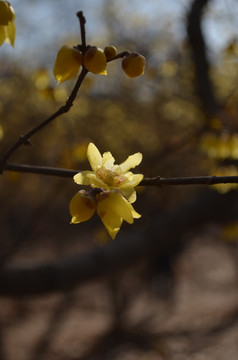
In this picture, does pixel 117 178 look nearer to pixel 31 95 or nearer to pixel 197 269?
pixel 31 95

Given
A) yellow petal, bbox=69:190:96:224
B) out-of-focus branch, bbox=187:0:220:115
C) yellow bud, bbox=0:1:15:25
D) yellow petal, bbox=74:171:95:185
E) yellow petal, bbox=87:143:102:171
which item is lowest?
yellow petal, bbox=69:190:96:224

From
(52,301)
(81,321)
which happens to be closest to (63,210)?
(52,301)

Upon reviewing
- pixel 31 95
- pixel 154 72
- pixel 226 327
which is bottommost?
pixel 226 327

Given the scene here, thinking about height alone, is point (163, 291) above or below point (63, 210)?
below

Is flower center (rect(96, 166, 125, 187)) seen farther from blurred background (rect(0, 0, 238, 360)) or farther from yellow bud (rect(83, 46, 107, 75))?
blurred background (rect(0, 0, 238, 360))

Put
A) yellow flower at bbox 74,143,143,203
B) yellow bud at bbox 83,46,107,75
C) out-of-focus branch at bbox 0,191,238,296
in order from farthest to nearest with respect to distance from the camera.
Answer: out-of-focus branch at bbox 0,191,238,296, yellow flower at bbox 74,143,143,203, yellow bud at bbox 83,46,107,75

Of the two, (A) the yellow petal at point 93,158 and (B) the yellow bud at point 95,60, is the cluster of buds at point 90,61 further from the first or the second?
(A) the yellow petal at point 93,158

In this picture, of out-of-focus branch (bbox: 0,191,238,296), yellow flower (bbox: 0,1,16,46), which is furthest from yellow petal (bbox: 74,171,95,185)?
out-of-focus branch (bbox: 0,191,238,296)
